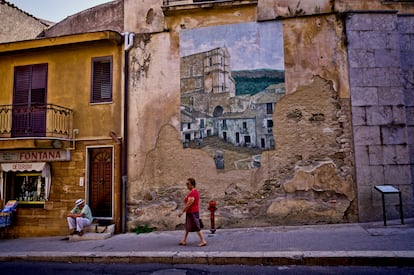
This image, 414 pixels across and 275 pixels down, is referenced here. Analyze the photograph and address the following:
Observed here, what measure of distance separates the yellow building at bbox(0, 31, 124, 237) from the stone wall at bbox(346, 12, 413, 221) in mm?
7072

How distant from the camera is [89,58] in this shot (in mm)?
10938

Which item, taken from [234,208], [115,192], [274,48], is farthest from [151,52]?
[234,208]

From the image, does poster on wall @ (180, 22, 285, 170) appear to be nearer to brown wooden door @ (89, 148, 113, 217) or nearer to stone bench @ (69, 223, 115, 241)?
brown wooden door @ (89, 148, 113, 217)

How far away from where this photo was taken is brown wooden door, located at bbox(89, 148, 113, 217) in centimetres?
1035

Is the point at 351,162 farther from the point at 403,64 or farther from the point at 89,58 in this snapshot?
the point at 89,58

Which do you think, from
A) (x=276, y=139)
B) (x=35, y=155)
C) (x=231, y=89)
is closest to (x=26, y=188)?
(x=35, y=155)

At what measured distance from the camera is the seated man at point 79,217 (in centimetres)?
941

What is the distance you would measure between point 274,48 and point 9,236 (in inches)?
411

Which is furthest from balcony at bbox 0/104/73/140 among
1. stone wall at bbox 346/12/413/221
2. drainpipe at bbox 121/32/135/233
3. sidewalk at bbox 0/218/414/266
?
stone wall at bbox 346/12/413/221

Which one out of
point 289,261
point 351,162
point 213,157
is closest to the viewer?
point 289,261

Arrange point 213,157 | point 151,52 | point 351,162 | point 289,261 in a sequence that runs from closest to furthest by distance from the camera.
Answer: point 289,261
point 351,162
point 213,157
point 151,52

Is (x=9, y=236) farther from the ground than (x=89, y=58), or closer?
closer

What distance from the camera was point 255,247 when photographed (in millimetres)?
6945

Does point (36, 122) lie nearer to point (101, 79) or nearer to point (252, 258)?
point (101, 79)
